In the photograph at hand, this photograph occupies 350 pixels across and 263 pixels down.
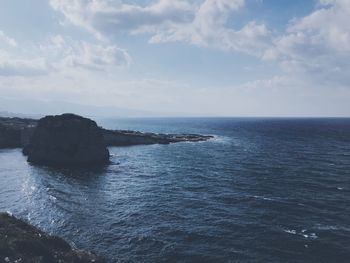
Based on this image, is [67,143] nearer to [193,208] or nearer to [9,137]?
[9,137]

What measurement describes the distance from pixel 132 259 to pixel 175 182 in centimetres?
4265

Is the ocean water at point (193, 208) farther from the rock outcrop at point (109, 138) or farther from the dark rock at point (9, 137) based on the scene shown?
the rock outcrop at point (109, 138)

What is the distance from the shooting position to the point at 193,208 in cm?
6456

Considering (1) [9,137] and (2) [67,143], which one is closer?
(2) [67,143]

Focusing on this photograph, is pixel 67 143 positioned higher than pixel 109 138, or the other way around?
pixel 67 143

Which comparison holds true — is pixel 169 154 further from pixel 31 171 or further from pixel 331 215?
pixel 331 215

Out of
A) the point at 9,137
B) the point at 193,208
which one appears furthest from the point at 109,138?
the point at 193,208

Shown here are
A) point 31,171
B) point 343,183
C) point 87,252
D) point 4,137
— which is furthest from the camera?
A: point 4,137

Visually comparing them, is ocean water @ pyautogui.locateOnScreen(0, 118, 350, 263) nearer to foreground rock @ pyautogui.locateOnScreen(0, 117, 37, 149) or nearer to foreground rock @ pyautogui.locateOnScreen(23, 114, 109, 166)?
foreground rock @ pyautogui.locateOnScreen(23, 114, 109, 166)

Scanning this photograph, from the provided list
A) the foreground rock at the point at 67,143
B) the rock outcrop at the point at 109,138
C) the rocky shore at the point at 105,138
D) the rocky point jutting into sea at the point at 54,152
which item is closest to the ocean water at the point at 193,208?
the rocky point jutting into sea at the point at 54,152

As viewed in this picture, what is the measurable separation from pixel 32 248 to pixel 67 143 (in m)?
76.1

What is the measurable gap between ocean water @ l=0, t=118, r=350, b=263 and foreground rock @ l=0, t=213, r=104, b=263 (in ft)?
16.5

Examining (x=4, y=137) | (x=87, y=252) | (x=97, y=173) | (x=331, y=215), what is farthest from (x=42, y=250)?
(x=4, y=137)

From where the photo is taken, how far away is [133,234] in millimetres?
52250
